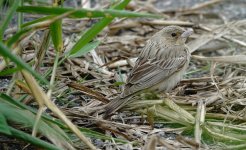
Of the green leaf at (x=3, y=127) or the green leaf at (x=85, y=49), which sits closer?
the green leaf at (x=3, y=127)

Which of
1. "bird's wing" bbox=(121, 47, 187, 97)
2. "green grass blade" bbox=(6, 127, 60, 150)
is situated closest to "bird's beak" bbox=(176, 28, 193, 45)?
"bird's wing" bbox=(121, 47, 187, 97)

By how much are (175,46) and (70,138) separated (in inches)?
76.1

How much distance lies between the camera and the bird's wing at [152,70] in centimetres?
485

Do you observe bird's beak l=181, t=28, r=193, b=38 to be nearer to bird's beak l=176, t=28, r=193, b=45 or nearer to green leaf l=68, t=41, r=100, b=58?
bird's beak l=176, t=28, r=193, b=45

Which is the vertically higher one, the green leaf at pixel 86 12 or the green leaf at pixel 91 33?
the green leaf at pixel 86 12

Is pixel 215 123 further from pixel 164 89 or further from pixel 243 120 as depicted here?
pixel 164 89

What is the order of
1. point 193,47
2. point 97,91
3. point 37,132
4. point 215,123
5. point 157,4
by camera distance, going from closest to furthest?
point 37,132, point 215,123, point 97,91, point 193,47, point 157,4

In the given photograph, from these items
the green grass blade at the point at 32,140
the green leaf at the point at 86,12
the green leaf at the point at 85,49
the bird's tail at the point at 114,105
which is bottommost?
the green grass blade at the point at 32,140

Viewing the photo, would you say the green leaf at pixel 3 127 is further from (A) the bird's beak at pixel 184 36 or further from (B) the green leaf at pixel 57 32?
(A) the bird's beak at pixel 184 36

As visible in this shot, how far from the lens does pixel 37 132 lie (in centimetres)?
371

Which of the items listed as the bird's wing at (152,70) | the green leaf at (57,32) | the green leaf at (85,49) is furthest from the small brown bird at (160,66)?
the green leaf at (57,32)

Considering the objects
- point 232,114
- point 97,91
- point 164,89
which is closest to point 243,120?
point 232,114

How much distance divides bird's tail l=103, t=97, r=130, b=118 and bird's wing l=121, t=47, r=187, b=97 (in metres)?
0.21

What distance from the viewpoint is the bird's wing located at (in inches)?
191
